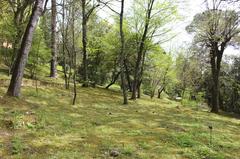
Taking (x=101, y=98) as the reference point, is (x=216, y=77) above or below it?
above

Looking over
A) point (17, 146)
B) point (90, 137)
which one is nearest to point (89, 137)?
point (90, 137)

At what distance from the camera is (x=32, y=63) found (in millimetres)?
14656

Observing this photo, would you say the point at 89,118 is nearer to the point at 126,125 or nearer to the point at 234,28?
the point at 126,125

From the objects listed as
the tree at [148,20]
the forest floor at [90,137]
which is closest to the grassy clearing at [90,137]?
the forest floor at [90,137]

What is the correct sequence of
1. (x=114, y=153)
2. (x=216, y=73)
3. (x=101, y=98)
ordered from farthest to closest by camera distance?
1. (x=216, y=73)
2. (x=101, y=98)
3. (x=114, y=153)

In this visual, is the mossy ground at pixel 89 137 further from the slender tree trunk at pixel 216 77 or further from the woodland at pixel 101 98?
the slender tree trunk at pixel 216 77

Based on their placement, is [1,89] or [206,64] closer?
[1,89]

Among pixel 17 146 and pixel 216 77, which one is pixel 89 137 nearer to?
pixel 17 146

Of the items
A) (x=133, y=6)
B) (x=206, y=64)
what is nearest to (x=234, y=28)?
(x=133, y=6)

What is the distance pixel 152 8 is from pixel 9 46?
357 inches

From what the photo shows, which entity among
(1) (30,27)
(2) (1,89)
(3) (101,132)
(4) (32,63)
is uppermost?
(1) (30,27)

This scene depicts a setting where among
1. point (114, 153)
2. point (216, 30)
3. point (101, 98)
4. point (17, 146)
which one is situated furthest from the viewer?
point (216, 30)

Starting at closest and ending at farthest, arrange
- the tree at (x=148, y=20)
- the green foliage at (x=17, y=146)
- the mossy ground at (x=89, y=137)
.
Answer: the green foliage at (x=17, y=146), the mossy ground at (x=89, y=137), the tree at (x=148, y=20)

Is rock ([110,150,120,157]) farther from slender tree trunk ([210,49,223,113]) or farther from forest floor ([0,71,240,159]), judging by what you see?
slender tree trunk ([210,49,223,113])
